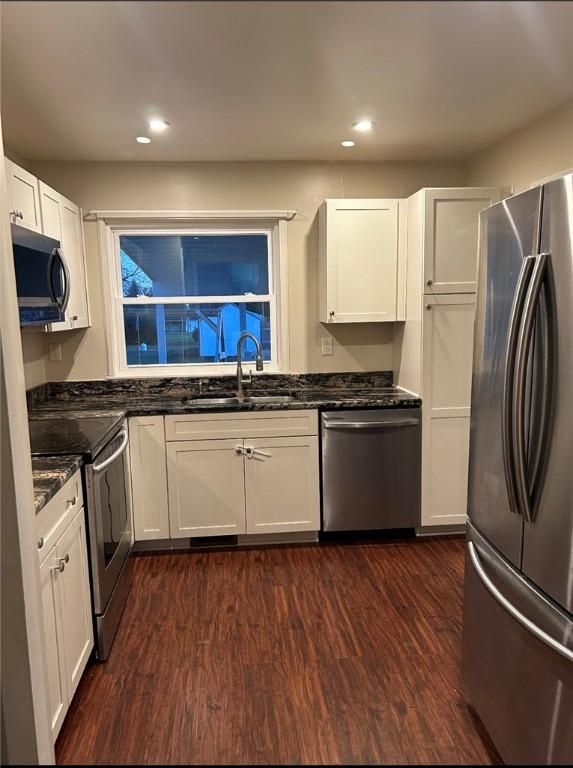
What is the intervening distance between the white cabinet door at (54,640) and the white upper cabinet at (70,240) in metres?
1.54

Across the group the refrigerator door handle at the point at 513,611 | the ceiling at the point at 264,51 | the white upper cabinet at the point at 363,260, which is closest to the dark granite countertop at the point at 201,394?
the white upper cabinet at the point at 363,260

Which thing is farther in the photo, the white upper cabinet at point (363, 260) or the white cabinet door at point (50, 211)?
the white upper cabinet at point (363, 260)

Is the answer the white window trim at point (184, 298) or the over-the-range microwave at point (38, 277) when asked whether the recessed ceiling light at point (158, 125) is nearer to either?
the over-the-range microwave at point (38, 277)

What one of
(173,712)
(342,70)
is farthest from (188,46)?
(173,712)

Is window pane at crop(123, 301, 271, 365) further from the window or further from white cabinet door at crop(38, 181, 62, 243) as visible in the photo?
white cabinet door at crop(38, 181, 62, 243)

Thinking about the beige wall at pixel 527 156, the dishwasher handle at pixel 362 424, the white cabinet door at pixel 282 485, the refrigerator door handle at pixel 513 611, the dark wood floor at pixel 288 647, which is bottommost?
the dark wood floor at pixel 288 647

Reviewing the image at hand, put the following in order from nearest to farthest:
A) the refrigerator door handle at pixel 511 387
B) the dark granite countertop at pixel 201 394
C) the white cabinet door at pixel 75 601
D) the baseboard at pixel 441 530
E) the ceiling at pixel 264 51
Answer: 1. the ceiling at pixel 264 51
2. the refrigerator door handle at pixel 511 387
3. the white cabinet door at pixel 75 601
4. the dark granite countertop at pixel 201 394
5. the baseboard at pixel 441 530

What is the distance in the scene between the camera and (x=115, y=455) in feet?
8.08

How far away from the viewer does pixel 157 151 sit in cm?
149

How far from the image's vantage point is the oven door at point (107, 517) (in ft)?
6.77

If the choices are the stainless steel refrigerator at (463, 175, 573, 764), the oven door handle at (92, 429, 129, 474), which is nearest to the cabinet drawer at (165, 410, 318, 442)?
the oven door handle at (92, 429, 129, 474)

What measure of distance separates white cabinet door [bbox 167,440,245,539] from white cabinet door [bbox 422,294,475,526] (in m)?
1.15

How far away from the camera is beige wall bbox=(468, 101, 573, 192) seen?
7.80ft

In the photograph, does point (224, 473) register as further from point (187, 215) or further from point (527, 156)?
point (527, 156)
